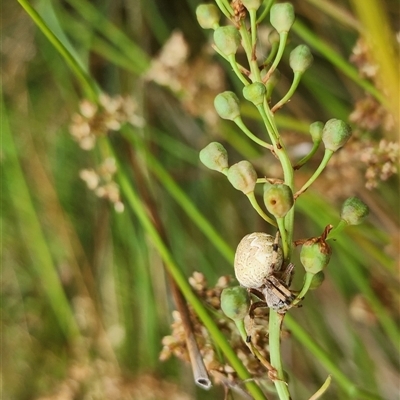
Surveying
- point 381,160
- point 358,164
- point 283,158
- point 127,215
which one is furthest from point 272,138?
point 127,215

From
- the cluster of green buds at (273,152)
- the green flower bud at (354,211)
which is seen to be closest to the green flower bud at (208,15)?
the cluster of green buds at (273,152)

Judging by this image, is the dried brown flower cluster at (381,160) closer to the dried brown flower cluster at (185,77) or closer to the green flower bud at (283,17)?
the green flower bud at (283,17)

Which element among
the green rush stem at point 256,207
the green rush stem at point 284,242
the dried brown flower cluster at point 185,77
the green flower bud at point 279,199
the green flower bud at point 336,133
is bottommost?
the green rush stem at point 284,242

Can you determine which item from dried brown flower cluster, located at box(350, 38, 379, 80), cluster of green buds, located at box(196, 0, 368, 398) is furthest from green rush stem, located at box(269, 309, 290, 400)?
dried brown flower cluster, located at box(350, 38, 379, 80)

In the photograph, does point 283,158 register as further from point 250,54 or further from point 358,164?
point 358,164

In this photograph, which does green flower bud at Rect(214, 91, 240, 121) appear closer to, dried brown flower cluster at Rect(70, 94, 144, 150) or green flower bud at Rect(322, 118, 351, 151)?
green flower bud at Rect(322, 118, 351, 151)

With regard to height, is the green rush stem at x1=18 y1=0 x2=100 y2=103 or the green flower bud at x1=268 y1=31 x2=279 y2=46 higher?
the green rush stem at x1=18 y1=0 x2=100 y2=103
